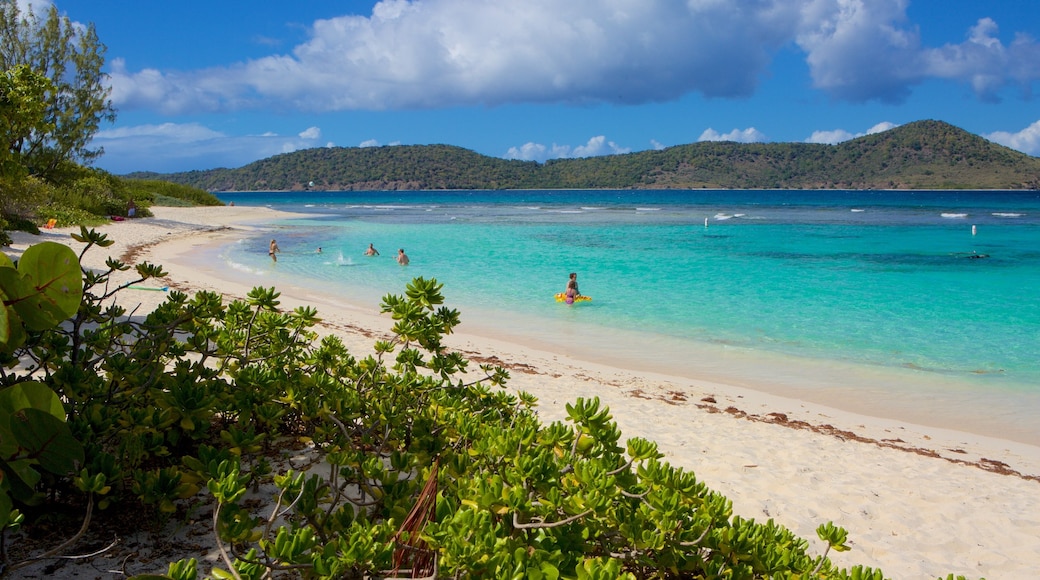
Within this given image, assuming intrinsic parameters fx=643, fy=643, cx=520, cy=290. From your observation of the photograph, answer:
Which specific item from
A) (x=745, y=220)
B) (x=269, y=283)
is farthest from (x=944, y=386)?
(x=745, y=220)

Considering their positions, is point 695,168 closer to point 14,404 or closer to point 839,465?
point 839,465

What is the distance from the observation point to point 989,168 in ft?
407

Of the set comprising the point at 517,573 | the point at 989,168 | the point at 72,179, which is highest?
the point at 989,168

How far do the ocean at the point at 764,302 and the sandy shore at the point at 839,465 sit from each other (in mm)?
1023

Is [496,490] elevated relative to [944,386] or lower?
elevated

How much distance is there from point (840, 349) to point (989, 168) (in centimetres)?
14238

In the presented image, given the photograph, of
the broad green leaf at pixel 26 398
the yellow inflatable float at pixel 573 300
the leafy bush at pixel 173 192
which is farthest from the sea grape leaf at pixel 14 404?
the leafy bush at pixel 173 192

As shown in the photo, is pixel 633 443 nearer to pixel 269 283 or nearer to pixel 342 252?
pixel 269 283

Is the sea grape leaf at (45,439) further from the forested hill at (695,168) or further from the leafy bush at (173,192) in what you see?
the forested hill at (695,168)

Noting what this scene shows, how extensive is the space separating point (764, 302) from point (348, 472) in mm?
15881

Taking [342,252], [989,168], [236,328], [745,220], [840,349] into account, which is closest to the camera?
A: [236,328]

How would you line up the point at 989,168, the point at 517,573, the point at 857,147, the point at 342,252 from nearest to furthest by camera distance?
the point at 517,573 → the point at 342,252 → the point at 989,168 → the point at 857,147

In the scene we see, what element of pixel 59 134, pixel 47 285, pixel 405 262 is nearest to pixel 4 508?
pixel 47 285

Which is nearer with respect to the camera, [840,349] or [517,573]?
[517,573]
